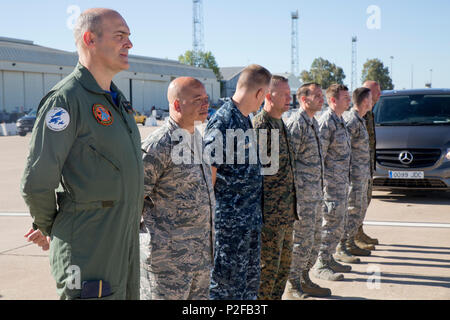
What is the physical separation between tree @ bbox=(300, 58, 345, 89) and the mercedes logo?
6125cm

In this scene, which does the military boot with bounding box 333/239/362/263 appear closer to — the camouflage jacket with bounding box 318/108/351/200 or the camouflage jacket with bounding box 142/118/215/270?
the camouflage jacket with bounding box 318/108/351/200

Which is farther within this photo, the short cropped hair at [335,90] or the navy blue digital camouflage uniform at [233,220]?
the short cropped hair at [335,90]

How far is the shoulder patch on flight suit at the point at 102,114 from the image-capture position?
2.37m

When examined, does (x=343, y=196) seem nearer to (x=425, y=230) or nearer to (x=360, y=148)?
(x=360, y=148)

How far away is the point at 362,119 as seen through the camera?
6.40m

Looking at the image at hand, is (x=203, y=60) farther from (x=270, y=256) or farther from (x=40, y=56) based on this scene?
(x=270, y=256)

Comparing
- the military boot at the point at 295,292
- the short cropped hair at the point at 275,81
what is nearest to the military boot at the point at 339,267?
the military boot at the point at 295,292

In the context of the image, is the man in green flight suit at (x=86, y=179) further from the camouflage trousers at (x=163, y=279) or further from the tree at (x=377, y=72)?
the tree at (x=377, y=72)

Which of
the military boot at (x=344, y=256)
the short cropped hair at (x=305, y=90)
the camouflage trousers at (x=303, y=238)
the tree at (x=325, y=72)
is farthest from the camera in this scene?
the tree at (x=325, y=72)

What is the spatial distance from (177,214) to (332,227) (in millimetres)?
2718

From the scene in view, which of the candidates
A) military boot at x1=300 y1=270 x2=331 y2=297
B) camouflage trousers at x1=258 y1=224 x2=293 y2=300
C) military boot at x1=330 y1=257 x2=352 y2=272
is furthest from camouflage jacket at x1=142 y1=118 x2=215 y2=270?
military boot at x1=330 y1=257 x2=352 y2=272

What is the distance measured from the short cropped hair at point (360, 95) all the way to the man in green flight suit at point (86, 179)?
177 inches

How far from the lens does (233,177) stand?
3.62m

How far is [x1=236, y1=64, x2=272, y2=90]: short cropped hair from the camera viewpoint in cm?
374
